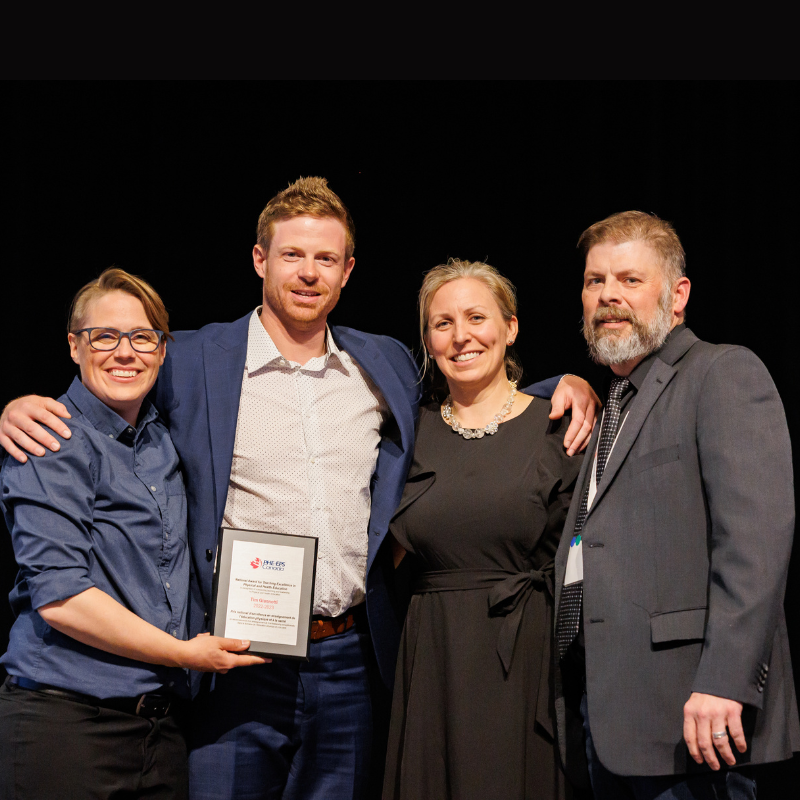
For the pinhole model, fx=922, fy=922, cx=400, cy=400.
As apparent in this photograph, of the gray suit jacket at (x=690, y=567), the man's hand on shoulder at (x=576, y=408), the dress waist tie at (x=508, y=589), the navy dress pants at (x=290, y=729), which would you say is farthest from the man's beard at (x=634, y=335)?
the navy dress pants at (x=290, y=729)

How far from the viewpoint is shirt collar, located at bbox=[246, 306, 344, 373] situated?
263 centimetres

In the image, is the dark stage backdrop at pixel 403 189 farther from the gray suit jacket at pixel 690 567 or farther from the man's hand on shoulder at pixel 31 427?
the gray suit jacket at pixel 690 567

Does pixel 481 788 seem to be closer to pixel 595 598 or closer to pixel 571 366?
pixel 595 598

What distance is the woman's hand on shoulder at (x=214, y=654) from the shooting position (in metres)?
2.10

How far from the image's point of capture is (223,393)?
2.50 metres

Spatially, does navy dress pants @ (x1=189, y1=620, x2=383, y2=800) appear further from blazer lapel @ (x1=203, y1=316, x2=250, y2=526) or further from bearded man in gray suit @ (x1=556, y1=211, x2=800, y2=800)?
bearded man in gray suit @ (x1=556, y1=211, x2=800, y2=800)

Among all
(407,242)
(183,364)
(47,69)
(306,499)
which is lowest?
(306,499)

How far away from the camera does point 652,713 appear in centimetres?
189

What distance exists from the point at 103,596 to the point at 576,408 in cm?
130

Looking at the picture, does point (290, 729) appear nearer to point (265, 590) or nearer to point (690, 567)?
point (265, 590)

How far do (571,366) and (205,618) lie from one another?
1.79 m

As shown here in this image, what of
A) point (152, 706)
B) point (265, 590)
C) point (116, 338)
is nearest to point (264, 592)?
point (265, 590)

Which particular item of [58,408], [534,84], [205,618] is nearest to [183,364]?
[58,408]

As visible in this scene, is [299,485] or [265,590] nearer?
[265,590]
